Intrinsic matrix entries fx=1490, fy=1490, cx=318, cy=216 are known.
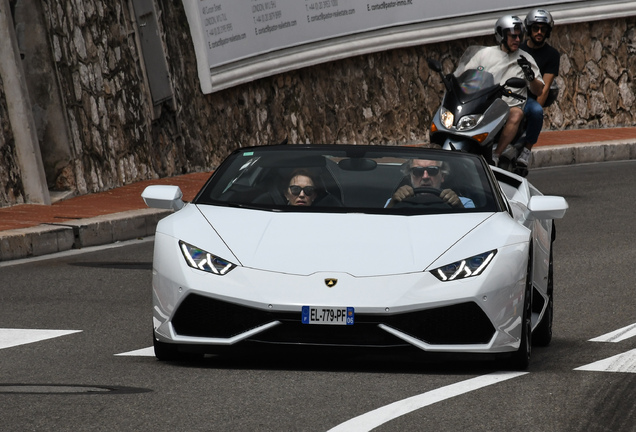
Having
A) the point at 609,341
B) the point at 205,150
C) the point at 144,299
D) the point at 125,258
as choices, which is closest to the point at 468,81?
the point at 125,258

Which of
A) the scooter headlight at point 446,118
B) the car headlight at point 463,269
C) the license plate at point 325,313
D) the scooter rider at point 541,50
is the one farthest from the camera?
the scooter rider at point 541,50

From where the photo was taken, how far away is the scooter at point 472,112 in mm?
12008

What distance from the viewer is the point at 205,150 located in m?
18.9

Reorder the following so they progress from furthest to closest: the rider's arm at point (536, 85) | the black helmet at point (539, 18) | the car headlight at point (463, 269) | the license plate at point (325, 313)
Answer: the black helmet at point (539, 18) → the rider's arm at point (536, 85) → the car headlight at point (463, 269) → the license plate at point (325, 313)

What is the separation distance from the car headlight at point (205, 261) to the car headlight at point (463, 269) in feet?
3.10

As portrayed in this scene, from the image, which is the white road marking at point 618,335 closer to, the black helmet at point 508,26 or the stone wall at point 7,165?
the black helmet at point 508,26

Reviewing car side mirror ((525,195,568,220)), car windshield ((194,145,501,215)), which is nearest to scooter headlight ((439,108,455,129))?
car windshield ((194,145,501,215))

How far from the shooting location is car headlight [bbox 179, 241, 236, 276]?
6789 mm

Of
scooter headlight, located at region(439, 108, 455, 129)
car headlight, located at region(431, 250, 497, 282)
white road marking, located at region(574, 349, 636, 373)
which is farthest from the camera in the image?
scooter headlight, located at region(439, 108, 455, 129)

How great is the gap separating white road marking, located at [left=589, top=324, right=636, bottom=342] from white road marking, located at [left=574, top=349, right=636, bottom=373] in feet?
1.89

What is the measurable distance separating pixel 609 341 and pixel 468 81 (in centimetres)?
490

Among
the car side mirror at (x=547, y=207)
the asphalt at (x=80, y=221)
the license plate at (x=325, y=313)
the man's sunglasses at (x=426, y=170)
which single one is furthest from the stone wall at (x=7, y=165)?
the license plate at (x=325, y=313)

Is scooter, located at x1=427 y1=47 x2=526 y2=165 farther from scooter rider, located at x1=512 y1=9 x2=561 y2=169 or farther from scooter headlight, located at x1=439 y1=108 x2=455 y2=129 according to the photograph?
scooter rider, located at x1=512 y1=9 x2=561 y2=169

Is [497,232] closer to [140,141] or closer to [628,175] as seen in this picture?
[140,141]
